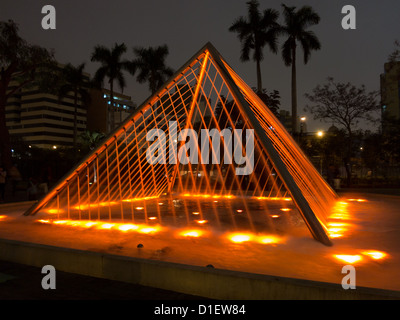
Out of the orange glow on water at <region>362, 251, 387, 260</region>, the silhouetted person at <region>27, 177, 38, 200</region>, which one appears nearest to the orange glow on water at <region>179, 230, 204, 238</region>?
the orange glow on water at <region>362, 251, 387, 260</region>

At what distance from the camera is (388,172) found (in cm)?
3195

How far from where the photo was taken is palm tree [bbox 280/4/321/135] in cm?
3417

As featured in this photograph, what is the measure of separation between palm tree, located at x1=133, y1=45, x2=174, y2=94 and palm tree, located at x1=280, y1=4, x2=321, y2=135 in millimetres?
13709

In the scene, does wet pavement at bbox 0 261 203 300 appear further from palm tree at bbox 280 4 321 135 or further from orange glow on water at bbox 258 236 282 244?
palm tree at bbox 280 4 321 135

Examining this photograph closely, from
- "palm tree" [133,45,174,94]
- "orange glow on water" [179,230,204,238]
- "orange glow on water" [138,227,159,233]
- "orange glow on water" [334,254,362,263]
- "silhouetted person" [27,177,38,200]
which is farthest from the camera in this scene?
"palm tree" [133,45,174,94]

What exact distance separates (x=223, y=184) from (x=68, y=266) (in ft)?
68.9

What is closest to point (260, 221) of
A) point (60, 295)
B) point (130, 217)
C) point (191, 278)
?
point (130, 217)

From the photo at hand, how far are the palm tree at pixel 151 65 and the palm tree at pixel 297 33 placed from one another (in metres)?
13.7

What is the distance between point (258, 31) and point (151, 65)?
1268 cm

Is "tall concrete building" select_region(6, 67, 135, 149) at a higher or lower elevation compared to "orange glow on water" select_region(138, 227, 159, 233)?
higher

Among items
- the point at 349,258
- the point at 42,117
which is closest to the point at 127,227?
the point at 349,258

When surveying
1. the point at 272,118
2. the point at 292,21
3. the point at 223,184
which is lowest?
the point at 223,184

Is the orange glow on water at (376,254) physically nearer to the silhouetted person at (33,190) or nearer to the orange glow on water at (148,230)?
the orange glow on water at (148,230)
